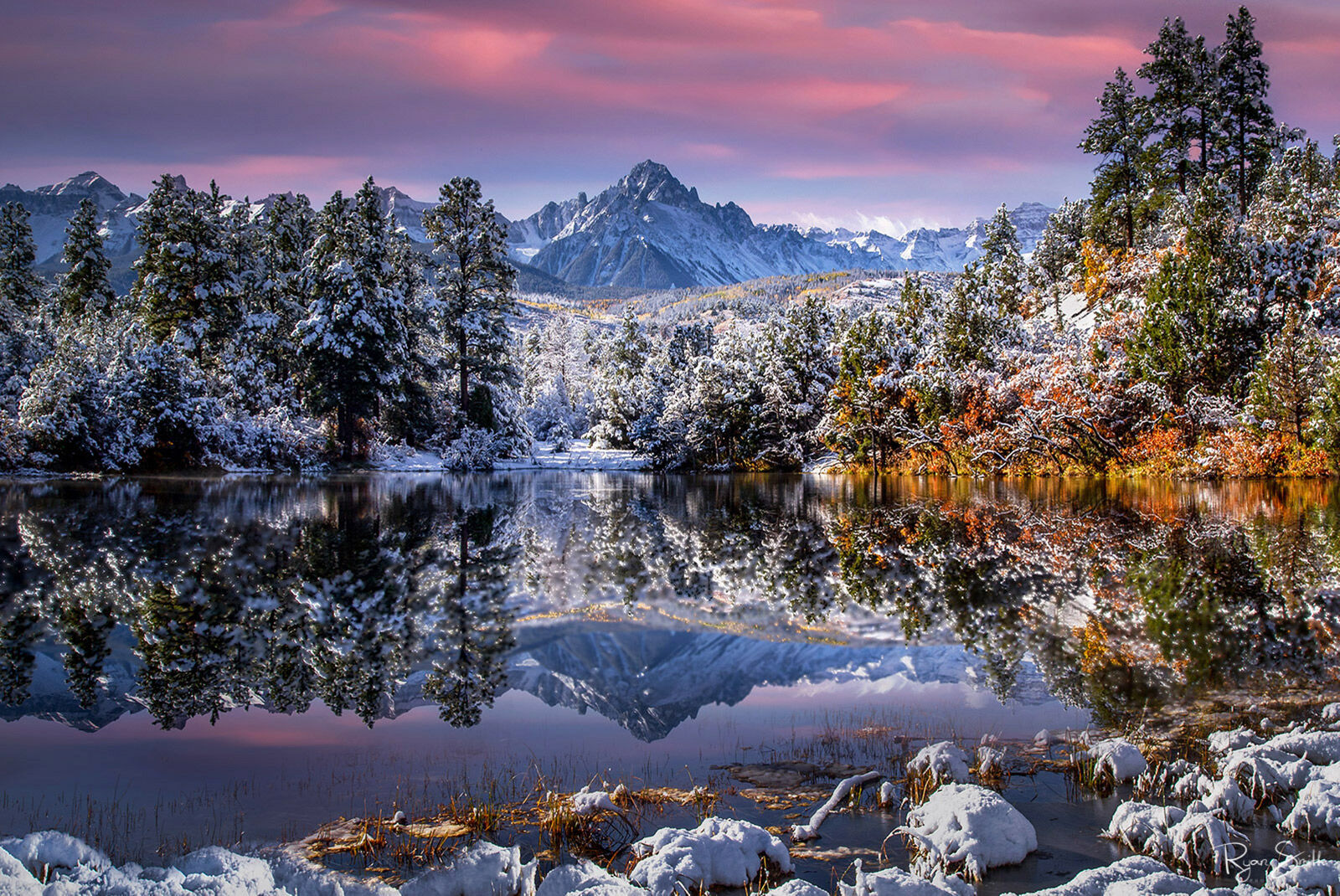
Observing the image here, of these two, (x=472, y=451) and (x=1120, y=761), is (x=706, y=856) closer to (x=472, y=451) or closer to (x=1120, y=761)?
(x=1120, y=761)

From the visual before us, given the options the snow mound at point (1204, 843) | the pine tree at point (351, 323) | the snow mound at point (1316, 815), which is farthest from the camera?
the pine tree at point (351, 323)

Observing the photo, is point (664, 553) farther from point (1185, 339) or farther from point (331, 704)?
point (1185, 339)

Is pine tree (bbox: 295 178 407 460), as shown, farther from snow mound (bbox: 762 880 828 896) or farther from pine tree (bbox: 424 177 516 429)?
snow mound (bbox: 762 880 828 896)

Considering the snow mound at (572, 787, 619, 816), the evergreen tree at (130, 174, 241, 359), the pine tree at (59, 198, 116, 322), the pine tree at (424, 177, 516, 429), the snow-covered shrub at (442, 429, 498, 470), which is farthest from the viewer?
the pine tree at (59, 198, 116, 322)

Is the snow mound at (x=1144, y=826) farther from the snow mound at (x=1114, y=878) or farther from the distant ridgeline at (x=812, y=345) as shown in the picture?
the distant ridgeline at (x=812, y=345)

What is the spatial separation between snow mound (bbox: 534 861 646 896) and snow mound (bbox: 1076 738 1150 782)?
131 inches

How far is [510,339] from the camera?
5331 cm

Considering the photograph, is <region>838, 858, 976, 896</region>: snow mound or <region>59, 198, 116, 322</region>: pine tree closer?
<region>838, 858, 976, 896</region>: snow mound

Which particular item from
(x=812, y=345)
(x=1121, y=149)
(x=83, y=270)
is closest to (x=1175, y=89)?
(x=1121, y=149)

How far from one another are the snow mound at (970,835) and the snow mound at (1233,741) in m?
2.09

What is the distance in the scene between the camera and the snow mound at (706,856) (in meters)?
4.10

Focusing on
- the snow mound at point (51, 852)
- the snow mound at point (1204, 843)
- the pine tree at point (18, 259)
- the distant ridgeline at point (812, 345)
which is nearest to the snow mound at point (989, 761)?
the snow mound at point (1204, 843)

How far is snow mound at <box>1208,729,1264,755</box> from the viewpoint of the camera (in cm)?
581

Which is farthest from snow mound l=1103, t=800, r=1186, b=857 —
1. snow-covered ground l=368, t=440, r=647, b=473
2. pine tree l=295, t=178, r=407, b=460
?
snow-covered ground l=368, t=440, r=647, b=473
